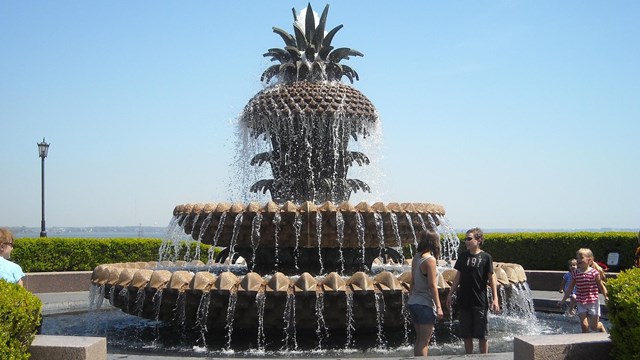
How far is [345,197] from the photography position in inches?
448

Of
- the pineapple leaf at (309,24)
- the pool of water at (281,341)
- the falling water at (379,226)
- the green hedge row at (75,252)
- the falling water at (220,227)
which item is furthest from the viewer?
the green hedge row at (75,252)

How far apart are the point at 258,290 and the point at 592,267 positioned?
4397 mm

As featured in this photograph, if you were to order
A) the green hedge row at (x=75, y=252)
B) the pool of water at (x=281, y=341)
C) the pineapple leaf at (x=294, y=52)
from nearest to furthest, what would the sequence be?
the pool of water at (x=281, y=341) → the pineapple leaf at (x=294, y=52) → the green hedge row at (x=75, y=252)

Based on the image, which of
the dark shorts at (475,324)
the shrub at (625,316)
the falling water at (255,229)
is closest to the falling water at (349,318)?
the dark shorts at (475,324)

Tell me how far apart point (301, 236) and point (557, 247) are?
12438mm

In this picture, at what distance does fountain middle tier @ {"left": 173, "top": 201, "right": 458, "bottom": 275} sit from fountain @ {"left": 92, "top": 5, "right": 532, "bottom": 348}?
0.06ft

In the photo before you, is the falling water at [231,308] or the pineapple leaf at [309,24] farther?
the pineapple leaf at [309,24]

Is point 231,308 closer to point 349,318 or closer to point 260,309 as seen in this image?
point 260,309

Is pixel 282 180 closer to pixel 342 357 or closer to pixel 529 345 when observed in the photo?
pixel 342 357

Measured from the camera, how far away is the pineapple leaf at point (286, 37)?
497 inches

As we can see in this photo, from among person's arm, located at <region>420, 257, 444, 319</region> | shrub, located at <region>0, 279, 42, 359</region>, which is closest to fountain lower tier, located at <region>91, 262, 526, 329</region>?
person's arm, located at <region>420, 257, 444, 319</region>

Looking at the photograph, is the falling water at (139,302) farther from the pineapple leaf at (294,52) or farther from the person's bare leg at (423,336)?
the pineapple leaf at (294,52)

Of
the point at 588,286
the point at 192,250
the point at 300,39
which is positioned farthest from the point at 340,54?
the point at 192,250

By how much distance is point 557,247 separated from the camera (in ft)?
62.6
